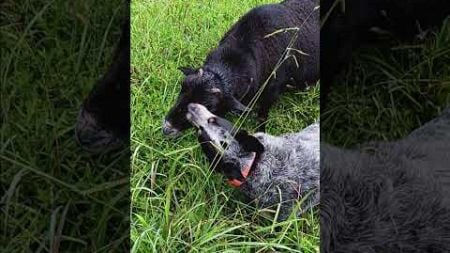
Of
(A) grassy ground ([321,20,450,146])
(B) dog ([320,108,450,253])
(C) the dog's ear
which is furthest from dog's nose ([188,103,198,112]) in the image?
(A) grassy ground ([321,20,450,146])

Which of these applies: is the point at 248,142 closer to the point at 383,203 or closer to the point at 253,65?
the point at 253,65

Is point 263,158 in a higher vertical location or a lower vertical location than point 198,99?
lower

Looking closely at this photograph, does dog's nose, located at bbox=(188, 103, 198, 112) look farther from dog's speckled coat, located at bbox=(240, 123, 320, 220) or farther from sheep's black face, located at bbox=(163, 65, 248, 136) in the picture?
dog's speckled coat, located at bbox=(240, 123, 320, 220)

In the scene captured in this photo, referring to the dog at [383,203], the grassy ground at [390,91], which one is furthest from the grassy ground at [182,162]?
the grassy ground at [390,91]

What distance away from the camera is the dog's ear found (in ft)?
6.63

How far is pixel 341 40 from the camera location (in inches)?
99.5

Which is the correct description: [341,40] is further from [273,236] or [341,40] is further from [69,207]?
[69,207]

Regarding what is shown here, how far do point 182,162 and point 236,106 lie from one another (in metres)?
0.20

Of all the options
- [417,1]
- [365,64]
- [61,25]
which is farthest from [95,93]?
[417,1]

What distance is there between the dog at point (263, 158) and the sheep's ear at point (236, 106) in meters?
0.04

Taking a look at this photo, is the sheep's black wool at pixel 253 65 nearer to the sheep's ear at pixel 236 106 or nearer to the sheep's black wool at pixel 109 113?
the sheep's ear at pixel 236 106

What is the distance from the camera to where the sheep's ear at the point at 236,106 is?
6.61 ft

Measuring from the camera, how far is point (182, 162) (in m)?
2.00

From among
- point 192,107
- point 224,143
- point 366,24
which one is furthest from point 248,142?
point 366,24
